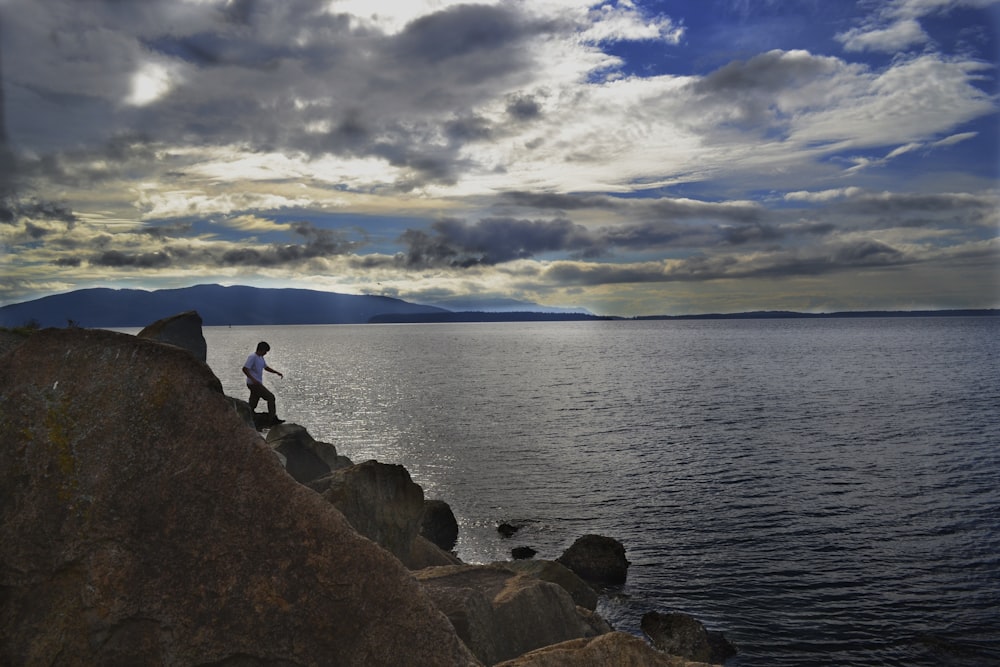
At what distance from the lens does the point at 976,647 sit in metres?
20.1

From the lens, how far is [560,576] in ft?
60.3

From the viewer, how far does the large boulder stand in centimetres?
628

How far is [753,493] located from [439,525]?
59.1 ft

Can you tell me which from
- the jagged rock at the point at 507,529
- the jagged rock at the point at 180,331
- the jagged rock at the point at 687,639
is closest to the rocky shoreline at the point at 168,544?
the jagged rock at the point at 180,331

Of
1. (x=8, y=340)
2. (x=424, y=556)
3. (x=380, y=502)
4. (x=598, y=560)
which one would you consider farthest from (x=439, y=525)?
(x=8, y=340)

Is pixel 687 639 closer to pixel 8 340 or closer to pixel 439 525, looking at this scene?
pixel 439 525

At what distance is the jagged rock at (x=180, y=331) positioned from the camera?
16.9 metres

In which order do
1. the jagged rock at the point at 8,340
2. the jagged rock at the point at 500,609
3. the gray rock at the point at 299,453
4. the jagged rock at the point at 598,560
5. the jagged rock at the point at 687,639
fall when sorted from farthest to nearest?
the jagged rock at the point at 8,340
the gray rock at the point at 299,453
the jagged rock at the point at 598,560
the jagged rock at the point at 687,639
the jagged rock at the point at 500,609

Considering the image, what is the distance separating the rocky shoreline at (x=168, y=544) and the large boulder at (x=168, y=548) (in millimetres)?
12

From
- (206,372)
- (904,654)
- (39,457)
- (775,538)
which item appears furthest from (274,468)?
(775,538)

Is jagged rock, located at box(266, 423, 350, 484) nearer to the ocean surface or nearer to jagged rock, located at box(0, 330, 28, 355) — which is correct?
the ocean surface

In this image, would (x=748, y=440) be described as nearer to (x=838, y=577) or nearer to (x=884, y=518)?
(x=884, y=518)

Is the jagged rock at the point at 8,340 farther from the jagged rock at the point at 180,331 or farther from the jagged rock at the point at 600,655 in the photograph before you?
the jagged rock at the point at 600,655

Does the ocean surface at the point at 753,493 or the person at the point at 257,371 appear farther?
the person at the point at 257,371
